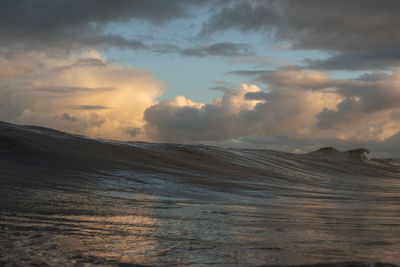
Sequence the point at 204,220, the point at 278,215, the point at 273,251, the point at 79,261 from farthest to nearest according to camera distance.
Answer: the point at 278,215
the point at 204,220
the point at 273,251
the point at 79,261

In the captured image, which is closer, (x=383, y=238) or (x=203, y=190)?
Answer: (x=383, y=238)

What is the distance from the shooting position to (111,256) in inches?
79.1

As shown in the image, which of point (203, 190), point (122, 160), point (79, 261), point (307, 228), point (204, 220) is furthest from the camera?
point (122, 160)

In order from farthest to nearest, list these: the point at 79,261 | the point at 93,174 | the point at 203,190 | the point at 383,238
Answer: the point at 93,174 < the point at 203,190 < the point at 383,238 < the point at 79,261

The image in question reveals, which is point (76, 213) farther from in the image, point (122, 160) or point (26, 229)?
point (122, 160)

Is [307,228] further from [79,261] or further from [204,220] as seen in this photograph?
[79,261]

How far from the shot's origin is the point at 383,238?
2.62 meters

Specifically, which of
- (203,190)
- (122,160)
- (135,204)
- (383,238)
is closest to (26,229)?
(135,204)

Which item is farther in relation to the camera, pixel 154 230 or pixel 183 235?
pixel 154 230

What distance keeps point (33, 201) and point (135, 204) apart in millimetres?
1001

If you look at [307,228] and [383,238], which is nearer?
[383,238]

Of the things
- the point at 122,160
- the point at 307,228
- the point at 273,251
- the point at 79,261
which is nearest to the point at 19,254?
the point at 79,261

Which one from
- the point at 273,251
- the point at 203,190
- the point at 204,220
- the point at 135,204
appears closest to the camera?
the point at 273,251

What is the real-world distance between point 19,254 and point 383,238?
209 centimetres
